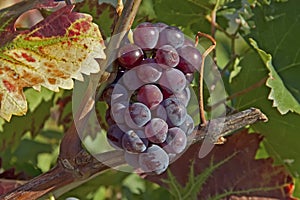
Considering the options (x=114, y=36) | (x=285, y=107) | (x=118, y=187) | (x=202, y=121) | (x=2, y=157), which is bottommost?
(x=118, y=187)

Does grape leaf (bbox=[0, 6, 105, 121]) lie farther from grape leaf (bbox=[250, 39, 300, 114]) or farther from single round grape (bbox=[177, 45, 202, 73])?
grape leaf (bbox=[250, 39, 300, 114])

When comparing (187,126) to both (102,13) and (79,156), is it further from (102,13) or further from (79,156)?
(102,13)

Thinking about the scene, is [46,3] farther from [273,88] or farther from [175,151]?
[273,88]

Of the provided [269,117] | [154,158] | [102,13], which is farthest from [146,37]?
[269,117]

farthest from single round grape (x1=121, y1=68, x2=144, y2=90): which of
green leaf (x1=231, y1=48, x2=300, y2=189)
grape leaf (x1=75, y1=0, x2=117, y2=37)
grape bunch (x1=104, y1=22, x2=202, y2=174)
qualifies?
green leaf (x1=231, y1=48, x2=300, y2=189)

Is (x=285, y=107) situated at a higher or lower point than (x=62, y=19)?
lower

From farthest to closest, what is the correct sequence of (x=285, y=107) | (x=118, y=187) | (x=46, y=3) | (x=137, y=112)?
(x=118, y=187) < (x=285, y=107) < (x=46, y=3) < (x=137, y=112)

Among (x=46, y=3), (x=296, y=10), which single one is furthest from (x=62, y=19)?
(x=296, y=10)

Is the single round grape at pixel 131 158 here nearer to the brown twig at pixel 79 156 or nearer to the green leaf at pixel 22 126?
the brown twig at pixel 79 156
